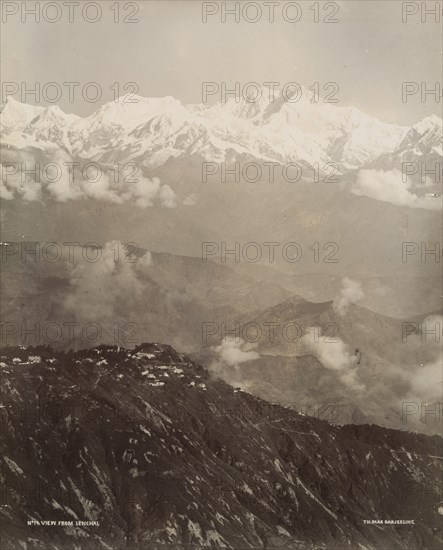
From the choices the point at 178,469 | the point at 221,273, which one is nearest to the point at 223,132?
the point at 221,273

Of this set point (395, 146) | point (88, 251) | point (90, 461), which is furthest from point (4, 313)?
point (395, 146)

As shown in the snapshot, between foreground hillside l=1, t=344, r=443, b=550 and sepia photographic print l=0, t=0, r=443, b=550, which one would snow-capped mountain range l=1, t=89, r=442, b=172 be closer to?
sepia photographic print l=0, t=0, r=443, b=550

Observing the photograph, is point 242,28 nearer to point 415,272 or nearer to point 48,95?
point 48,95

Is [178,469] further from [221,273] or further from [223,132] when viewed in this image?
[223,132]

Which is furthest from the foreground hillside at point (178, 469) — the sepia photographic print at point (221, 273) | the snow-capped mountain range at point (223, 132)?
the snow-capped mountain range at point (223, 132)

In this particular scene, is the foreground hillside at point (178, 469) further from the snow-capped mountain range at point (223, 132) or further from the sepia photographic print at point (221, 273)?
the snow-capped mountain range at point (223, 132)

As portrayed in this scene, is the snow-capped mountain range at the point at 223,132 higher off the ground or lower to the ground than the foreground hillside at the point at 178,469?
higher
